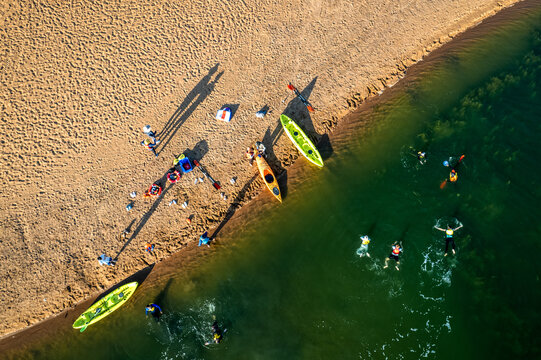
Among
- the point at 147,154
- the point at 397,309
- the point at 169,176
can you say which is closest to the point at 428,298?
the point at 397,309

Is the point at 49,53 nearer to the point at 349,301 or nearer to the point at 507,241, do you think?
the point at 349,301

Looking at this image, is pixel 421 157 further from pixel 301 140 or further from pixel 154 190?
pixel 154 190

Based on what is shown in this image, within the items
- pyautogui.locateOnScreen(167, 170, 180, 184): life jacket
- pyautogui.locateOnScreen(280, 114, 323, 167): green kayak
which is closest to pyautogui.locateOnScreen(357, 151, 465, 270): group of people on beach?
pyautogui.locateOnScreen(280, 114, 323, 167): green kayak

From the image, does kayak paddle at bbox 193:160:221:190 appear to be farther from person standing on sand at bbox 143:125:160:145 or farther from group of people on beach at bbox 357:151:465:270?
group of people on beach at bbox 357:151:465:270

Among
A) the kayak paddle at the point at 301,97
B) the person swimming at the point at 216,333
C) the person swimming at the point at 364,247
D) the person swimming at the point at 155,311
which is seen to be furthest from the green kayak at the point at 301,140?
the person swimming at the point at 155,311

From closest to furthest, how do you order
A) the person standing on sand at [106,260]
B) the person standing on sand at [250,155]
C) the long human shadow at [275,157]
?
the person standing on sand at [106,260]
the person standing on sand at [250,155]
the long human shadow at [275,157]

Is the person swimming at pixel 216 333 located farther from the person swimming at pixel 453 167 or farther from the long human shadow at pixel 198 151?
the person swimming at pixel 453 167

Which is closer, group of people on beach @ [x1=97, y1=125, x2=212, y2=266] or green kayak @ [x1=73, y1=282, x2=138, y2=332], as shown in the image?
green kayak @ [x1=73, y1=282, x2=138, y2=332]
